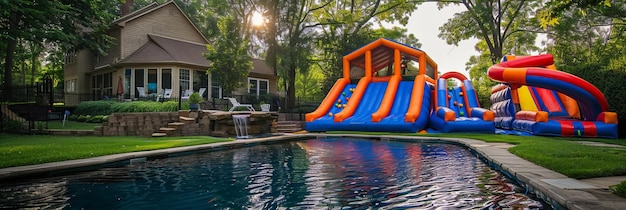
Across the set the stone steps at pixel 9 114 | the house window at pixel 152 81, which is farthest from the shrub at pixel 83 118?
the house window at pixel 152 81

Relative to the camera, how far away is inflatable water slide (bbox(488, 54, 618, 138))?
41.0ft

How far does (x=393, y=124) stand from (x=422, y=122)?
147 cm

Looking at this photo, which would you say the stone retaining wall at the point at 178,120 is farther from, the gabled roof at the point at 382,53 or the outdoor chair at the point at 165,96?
the gabled roof at the point at 382,53

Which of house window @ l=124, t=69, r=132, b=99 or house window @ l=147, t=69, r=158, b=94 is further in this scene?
house window @ l=124, t=69, r=132, b=99

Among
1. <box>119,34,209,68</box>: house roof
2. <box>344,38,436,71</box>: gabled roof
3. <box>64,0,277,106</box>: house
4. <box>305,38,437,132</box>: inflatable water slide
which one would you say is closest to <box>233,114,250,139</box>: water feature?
<box>305,38,437,132</box>: inflatable water slide

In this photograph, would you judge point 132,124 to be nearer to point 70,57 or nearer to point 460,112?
point 460,112

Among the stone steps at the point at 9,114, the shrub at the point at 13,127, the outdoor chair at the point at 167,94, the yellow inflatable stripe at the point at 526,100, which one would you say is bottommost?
the shrub at the point at 13,127

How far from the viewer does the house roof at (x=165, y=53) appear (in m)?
21.0

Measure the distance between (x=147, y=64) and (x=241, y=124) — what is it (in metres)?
10.6

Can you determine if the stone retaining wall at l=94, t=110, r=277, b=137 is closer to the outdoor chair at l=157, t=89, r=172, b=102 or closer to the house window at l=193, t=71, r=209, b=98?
the outdoor chair at l=157, t=89, r=172, b=102

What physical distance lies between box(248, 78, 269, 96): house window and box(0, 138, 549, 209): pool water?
19441mm

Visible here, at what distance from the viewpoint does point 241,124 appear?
45.7 ft

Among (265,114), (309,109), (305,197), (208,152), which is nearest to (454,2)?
(309,109)

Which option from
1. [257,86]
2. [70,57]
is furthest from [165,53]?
[70,57]
